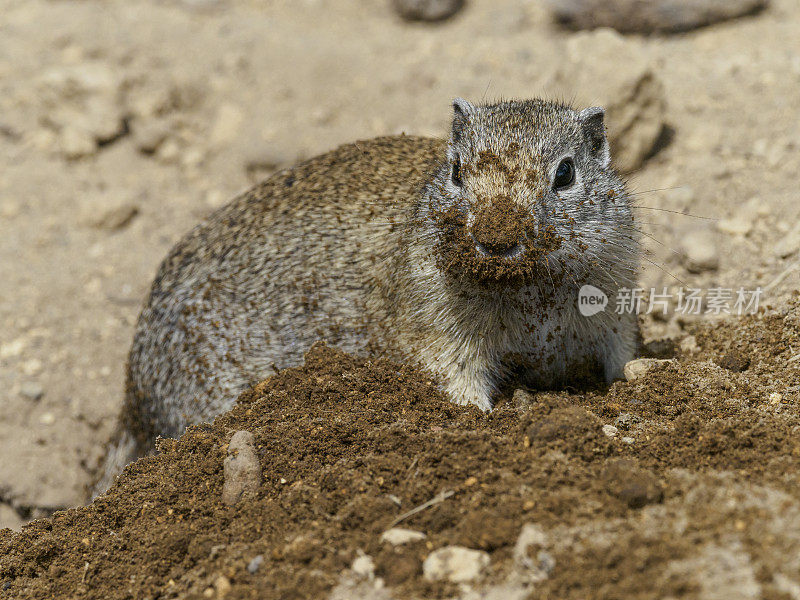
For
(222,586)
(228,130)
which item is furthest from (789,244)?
(228,130)

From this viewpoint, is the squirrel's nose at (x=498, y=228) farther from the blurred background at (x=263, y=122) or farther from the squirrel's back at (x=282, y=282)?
the blurred background at (x=263, y=122)

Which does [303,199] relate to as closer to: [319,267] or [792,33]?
[319,267]

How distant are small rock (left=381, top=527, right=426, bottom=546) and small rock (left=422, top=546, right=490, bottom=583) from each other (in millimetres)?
136

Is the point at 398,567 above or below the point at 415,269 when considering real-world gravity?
below

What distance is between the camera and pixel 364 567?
311 cm

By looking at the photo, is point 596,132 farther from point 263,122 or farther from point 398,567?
point 263,122

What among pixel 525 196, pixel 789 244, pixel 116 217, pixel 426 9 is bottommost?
pixel 116 217

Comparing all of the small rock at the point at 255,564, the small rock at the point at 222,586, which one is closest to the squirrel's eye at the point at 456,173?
the small rock at the point at 255,564

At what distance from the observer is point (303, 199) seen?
551 cm

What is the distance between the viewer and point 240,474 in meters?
3.88

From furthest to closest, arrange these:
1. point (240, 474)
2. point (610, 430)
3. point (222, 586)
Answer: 1. point (610, 430)
2. point (240, 474)
3. point (222, 586)

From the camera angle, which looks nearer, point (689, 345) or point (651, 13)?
point (689, 345)

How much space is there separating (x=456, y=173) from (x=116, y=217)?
17.7ft

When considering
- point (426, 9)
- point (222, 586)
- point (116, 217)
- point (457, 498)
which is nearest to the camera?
point (222, 586)
